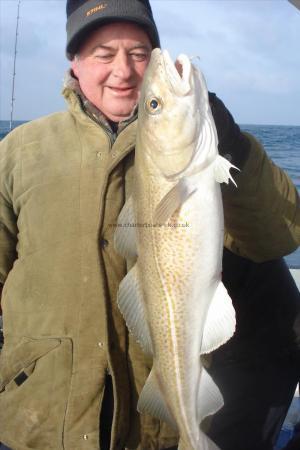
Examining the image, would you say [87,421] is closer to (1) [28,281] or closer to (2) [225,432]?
(1) [28,281]

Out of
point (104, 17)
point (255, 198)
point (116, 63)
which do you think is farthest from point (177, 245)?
point (104, 17)

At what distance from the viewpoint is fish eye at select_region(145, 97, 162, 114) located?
2.21 m

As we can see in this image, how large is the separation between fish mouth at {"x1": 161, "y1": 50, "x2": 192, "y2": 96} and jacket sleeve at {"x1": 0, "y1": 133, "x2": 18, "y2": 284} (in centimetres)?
118

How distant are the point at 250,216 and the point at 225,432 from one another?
186 centimetres

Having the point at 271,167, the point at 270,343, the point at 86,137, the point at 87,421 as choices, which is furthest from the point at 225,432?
the point at 86,137

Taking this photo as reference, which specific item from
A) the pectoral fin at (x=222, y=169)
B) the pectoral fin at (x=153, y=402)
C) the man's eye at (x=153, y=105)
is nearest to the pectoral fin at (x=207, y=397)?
the pectoral fin at (x=153, y=402)

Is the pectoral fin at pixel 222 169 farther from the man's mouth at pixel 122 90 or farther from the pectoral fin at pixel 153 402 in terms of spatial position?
the pectoral fin at pixel 153 402

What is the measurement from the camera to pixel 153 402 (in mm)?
2338

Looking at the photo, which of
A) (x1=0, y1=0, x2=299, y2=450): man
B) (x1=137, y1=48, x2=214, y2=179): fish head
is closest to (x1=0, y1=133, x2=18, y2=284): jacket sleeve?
(x1=0, y1=0, x2=299, y2=450): man

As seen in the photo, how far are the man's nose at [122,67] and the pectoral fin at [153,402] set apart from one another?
1.56m

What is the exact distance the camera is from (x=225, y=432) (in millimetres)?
3520

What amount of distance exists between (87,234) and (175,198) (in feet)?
2.28

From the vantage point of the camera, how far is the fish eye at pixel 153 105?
221cm

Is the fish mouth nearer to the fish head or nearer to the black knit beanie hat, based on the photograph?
the fish head
